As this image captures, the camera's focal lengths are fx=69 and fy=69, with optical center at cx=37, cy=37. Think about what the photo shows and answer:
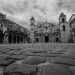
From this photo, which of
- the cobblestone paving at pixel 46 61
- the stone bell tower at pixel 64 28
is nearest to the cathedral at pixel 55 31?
the stone bell tower at pixel 64 28

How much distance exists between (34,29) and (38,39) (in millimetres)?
4282

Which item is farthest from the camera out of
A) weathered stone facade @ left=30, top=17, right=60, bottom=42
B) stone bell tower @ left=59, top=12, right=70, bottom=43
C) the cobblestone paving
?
weathered stone facade @ left=30, top=17, right=60, bottom=42

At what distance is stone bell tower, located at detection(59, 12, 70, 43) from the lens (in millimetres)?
23844

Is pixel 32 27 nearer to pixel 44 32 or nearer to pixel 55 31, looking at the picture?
pixel 44 32

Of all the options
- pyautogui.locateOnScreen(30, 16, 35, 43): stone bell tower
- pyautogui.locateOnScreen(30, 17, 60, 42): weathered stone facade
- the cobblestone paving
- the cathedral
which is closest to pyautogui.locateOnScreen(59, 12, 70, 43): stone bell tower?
the cathedral

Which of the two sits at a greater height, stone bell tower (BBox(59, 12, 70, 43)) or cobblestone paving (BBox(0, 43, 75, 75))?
stone bell tower (BBox(59, 12, 70, 43))

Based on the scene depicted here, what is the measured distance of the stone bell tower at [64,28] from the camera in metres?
23.8

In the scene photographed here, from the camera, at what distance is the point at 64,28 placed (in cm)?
2447

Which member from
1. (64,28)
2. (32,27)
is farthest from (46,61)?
(32,27)

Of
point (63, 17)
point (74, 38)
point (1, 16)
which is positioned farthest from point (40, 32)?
point (1, 16)

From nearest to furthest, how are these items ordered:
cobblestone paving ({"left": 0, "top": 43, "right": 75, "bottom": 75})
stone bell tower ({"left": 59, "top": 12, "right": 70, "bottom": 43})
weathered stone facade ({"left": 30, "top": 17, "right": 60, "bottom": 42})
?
1. cobblestone paving ({"left": 0, "top": 43, "right": 75, "bottom": 75})
2. stone bell tower ({"left": 59, "top": 12, "right": 70, "bottom": 43})
3. weathered stone facade ({"left": 30, "top": 17, "right": 60, "bottom": 42})

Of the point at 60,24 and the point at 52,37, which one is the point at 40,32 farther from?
the point at 60,24

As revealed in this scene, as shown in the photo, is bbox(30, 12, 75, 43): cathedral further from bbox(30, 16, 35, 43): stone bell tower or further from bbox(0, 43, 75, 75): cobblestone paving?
bbox(0, 43, 75, 75): cobblestone paving

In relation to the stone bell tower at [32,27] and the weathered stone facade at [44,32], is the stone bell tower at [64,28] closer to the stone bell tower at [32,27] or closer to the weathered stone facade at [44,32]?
the weathered stone facade at [44,32]
